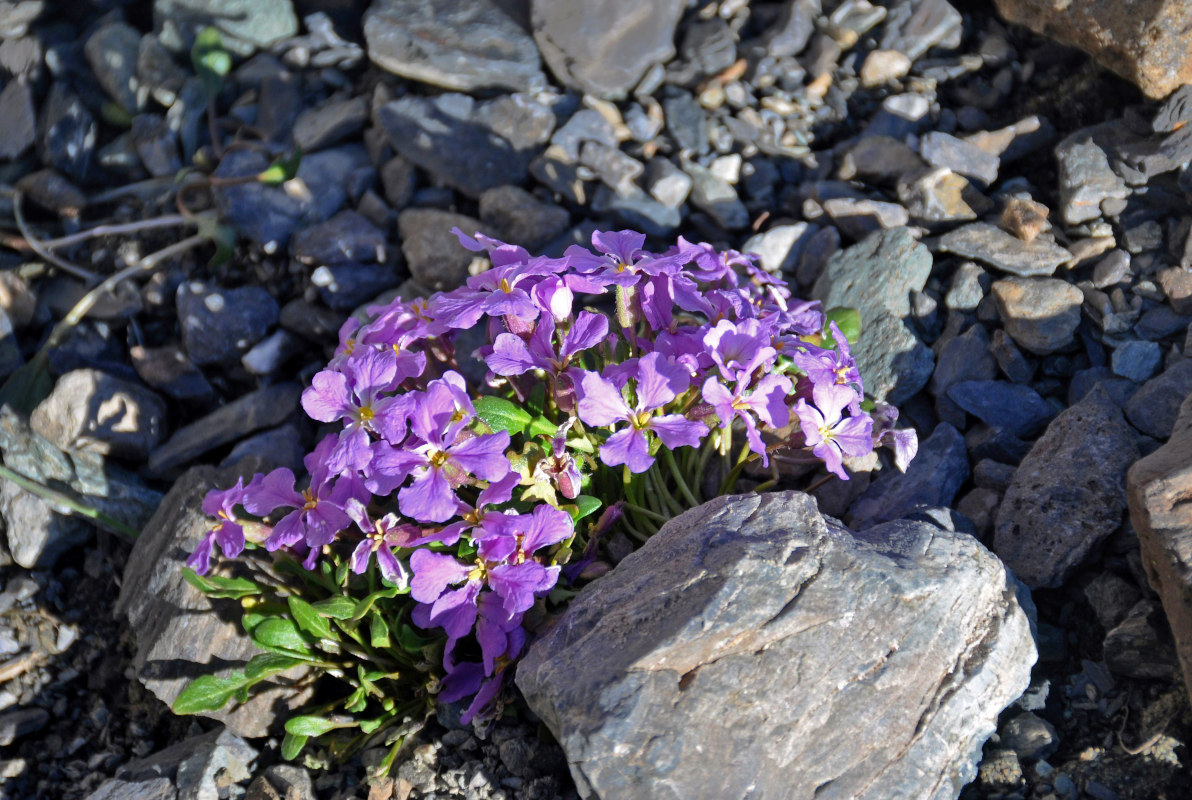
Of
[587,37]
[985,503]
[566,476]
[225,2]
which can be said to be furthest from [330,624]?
[225,2]

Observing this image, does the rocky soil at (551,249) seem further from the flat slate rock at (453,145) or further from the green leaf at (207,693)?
the green leaf at (207,693)

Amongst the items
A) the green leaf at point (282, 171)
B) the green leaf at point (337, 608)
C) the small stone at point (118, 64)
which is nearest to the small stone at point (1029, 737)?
the green leaf at point (337, 608)

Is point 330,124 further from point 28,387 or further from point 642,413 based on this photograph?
point 642,413

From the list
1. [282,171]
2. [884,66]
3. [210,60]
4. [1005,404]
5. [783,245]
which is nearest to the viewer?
[1005,404]

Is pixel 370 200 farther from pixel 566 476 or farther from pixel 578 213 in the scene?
pixel 566 476

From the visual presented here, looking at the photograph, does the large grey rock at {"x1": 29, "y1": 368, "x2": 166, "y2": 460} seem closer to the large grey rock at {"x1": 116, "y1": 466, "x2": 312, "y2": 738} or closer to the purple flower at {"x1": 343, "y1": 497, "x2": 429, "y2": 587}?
the large grey rock at {"x1": 116, "y1": 466, "x2": 312, "y2": 738}

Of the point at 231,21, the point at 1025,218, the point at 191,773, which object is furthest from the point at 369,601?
the point at 231,21
